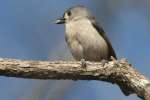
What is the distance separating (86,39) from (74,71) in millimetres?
941

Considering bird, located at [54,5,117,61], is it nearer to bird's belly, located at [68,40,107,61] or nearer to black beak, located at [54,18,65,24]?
bird's belly, located at [68,40,107,61]

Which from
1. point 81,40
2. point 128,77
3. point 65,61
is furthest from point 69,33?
point 128,77

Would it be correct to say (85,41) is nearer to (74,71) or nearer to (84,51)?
(84,51)

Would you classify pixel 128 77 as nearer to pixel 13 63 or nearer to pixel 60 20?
pixel 13 63

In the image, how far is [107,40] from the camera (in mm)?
6051

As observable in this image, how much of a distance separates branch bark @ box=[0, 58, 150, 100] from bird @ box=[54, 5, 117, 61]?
2.82ft

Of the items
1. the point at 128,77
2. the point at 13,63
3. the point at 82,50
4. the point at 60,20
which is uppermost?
the point at 60,20

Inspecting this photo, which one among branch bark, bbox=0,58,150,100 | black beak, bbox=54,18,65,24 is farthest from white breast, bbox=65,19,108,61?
branch bark, bbox=0,58,150,100

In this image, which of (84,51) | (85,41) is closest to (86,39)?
(85,41)

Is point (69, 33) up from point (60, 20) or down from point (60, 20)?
down

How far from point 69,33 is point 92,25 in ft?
1.01

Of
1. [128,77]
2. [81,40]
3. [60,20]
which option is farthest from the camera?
[60,20]

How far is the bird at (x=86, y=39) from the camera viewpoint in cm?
589

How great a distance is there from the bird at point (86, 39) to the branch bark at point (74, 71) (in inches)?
33.8
